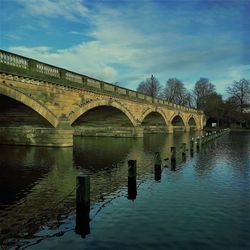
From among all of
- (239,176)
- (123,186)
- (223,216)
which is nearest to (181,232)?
(223,216)

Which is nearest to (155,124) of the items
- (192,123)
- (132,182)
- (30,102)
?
(192,123)

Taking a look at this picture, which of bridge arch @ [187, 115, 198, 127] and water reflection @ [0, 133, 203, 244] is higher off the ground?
bridge arch @ [187, 115, 198, 127]

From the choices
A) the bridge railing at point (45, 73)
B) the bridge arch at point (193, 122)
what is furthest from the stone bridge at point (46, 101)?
the bridge arch at point (193, 122)

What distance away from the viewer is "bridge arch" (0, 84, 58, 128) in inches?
918

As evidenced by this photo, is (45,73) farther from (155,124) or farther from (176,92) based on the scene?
(176,92)

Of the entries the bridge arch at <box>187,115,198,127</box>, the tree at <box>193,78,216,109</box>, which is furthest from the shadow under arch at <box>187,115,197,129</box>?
the tree at <box>193,78,216,109</box>

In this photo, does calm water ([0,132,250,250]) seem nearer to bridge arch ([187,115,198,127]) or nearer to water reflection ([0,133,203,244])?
water reflection ([0,133,203,244])

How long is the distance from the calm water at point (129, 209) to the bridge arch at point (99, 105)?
12.9 metres

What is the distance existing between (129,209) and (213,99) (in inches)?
3986

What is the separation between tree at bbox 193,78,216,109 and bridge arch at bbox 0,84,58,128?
89.6 meters

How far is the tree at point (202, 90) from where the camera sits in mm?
113588

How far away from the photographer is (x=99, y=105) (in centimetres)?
3678

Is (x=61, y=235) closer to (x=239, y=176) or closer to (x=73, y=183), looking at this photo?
(x=73, y=183)

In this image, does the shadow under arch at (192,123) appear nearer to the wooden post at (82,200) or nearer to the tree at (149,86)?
the tree at (149,86)
